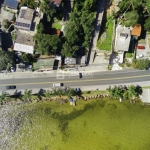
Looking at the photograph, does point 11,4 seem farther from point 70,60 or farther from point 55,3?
point 70,60

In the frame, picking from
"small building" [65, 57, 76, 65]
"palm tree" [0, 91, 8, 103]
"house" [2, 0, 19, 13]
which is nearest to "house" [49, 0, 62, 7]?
"house" [2, 0, 19, 13]

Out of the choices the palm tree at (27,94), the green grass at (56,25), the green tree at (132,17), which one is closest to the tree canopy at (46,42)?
the green grass at (56,25)

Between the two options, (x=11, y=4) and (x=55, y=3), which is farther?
(x=11, y=4)

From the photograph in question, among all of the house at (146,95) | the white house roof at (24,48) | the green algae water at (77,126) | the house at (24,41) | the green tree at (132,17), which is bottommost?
the green algae water at (77,126)

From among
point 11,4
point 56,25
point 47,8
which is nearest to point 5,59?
point 11,4

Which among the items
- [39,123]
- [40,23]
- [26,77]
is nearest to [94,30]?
[40,23]

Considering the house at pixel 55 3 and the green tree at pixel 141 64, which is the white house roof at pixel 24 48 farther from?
the green tree at pixel 141 64
